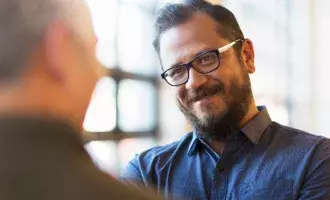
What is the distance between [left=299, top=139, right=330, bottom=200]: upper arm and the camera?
115 centimetres

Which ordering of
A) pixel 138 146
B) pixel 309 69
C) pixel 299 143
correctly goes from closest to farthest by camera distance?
pixel 299 143 < pixel 138 146 < pixel 309 69

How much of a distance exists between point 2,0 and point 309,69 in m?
3.97

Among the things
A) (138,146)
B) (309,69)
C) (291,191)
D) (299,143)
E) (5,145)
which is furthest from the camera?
(309,69)

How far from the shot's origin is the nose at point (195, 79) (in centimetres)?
133

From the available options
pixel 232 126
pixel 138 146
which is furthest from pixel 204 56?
pixel 138 146

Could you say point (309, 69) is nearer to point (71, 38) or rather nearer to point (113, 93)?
point (113, 93)

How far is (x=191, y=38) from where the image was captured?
1.36m

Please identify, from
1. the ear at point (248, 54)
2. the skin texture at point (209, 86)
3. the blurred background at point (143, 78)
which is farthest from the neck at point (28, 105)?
the ear at point (248, 54)

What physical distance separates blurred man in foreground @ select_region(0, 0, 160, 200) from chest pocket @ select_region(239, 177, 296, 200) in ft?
2.49

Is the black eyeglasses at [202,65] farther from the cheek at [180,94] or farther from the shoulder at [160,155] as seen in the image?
the shoulder at [160,155]

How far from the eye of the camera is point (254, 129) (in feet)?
4.42

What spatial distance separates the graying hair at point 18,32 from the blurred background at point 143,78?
8.8 inches

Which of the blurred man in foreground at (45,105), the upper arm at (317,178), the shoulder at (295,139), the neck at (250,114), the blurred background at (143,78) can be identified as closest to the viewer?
the blurred man in foreground at (45,105)

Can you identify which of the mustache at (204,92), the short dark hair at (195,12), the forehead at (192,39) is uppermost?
the short dark hair at (195,12)
